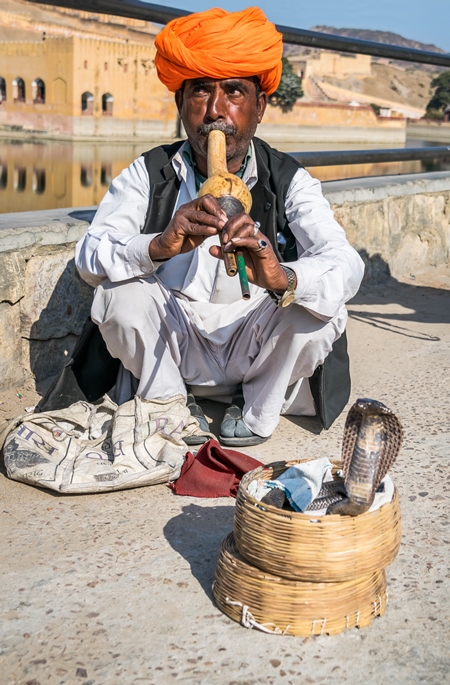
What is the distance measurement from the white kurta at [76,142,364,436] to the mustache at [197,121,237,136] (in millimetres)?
153

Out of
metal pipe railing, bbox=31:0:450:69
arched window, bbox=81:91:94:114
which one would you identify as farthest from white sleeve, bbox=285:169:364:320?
arched window, bbox=81:91:94:114

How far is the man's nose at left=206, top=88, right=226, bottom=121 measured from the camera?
234 centimetres

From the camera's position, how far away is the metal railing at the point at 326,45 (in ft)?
9.79

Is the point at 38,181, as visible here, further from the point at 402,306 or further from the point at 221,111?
the point at 221,111

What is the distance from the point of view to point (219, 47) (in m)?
2.32

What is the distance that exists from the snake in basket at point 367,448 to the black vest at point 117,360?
1014mm

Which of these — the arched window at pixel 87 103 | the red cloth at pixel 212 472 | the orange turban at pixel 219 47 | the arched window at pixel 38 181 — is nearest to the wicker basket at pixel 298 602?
the red cloth at pixel 212 472

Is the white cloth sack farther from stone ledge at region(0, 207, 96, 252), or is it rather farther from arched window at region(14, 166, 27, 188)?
arched window at region(14, 166, 27, 188)

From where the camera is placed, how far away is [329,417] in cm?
252

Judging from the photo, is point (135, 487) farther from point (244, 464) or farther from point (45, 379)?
point (45, 379)

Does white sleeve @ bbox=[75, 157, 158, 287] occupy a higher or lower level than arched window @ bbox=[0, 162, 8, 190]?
higher

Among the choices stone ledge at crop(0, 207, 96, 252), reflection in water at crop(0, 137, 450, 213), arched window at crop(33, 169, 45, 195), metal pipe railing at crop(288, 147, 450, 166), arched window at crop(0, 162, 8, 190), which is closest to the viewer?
stone ledge at crop(0, 207, 96, 252)

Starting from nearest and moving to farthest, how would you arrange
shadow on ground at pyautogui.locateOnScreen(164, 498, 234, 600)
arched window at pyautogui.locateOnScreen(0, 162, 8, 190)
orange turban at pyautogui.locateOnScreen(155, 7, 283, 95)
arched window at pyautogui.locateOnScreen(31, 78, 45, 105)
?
1. shadow on ground at pyautogui.locateOnScreen(164, 498, 234, 600)
2. orange turban at pyautogui.locateOnScreen(155, 7, 283, 95)
3. arched window at pyautogui.locateOnScreen(0, 162, 8, 190)
4. arched window at pyautogui.locateOnScreen(31, 78, 45, 105)

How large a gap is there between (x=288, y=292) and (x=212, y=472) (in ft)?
1.67
